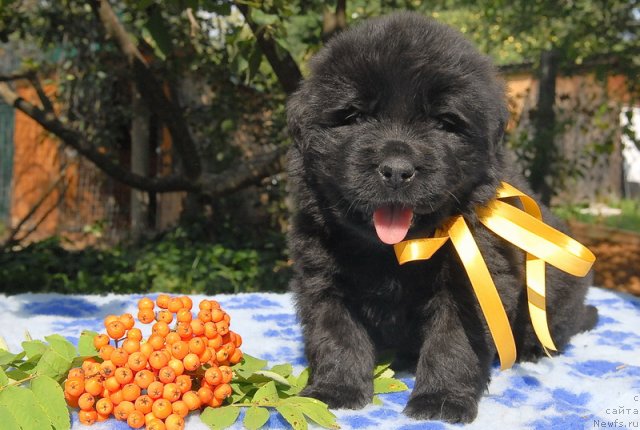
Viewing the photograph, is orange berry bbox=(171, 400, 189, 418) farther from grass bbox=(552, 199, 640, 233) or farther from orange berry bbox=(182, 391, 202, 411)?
grass bbox=(552, 199, 640, 233)

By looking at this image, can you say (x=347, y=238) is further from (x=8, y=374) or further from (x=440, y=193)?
(x=8, y=374)

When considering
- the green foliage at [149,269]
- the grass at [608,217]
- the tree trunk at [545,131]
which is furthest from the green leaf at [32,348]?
the grass at [608,217]

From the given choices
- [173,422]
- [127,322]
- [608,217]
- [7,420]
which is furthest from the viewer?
[608,217]

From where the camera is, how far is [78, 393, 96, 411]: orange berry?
1739mm

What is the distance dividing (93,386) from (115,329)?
18cm

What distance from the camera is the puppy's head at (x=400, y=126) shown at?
183 centimetres

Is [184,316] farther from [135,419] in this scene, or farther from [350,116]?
[350,116]

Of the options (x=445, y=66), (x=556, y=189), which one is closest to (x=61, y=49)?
(x=556, y=189)

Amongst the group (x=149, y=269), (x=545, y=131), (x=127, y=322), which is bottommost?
(x=149, y=269)

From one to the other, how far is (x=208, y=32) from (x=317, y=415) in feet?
16.4

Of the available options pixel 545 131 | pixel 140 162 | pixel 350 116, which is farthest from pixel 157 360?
pixel 140 162

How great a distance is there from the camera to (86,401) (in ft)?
5.71

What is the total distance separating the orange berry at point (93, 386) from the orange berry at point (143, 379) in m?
0.11

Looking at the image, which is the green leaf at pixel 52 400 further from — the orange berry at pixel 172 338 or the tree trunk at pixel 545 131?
the tree trunk at pixel 545 131
